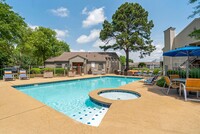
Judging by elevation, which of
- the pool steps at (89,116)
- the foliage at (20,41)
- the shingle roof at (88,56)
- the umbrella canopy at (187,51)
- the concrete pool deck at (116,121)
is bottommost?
the pool steps at (89,116)

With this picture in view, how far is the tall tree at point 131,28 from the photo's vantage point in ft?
72.7

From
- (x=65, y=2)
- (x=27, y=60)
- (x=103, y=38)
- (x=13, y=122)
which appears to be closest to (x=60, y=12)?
(x=65, y=2)

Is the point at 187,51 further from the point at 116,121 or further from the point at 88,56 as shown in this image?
the point at 88,56

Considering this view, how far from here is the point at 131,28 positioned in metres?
23.5

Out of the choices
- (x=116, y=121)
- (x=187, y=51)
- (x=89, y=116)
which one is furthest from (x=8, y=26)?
(x=187, y=51)

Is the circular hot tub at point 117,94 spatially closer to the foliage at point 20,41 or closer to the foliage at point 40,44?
the foliage at point 20,41

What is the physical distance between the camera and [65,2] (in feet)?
52.6

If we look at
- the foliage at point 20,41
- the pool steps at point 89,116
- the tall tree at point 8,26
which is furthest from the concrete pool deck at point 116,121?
the foliage at point 20,41

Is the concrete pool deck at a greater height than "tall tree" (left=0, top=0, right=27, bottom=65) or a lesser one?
lesser

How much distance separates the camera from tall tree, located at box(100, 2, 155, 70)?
2216cm

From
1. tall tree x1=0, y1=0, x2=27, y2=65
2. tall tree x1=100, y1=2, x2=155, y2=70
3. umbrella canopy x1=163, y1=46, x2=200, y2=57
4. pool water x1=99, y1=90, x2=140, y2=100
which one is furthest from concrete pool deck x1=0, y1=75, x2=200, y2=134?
tall tree x1=100, y1=2, x2=155, y2=70

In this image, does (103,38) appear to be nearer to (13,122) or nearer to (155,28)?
(155,28)

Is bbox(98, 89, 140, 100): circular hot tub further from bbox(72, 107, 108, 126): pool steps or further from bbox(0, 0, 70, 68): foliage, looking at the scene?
bbox(0, 0, 70, 68): foliage

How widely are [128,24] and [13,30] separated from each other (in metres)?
19.0
